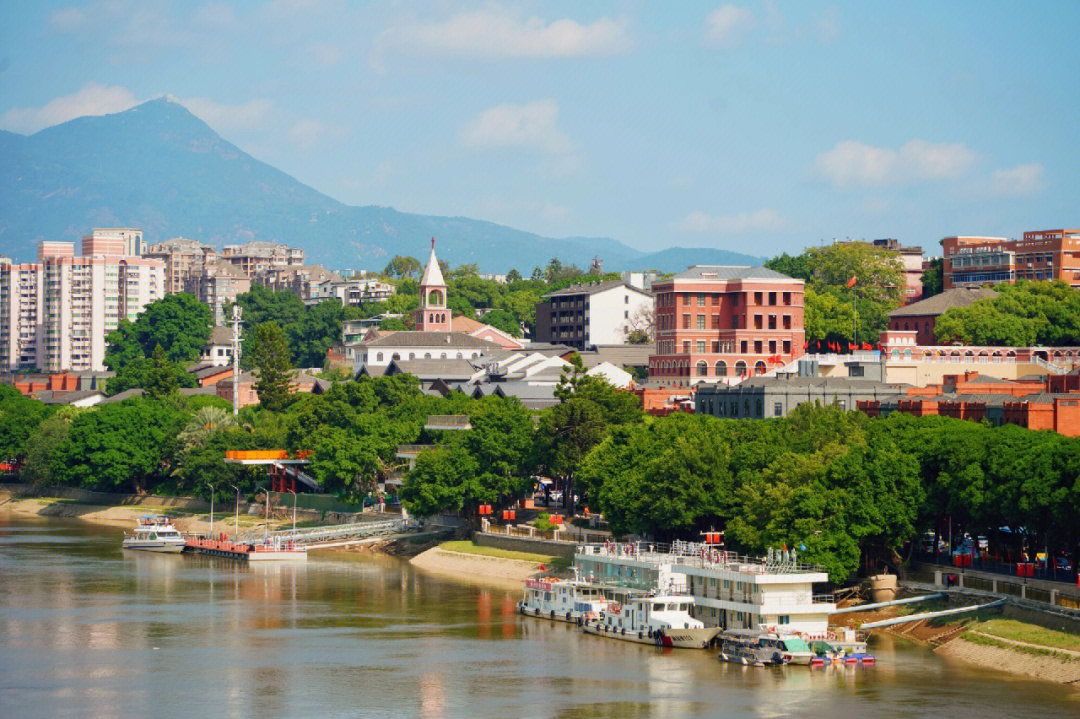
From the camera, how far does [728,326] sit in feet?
569

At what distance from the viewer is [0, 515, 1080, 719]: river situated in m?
72.0

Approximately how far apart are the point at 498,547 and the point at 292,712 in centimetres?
4649

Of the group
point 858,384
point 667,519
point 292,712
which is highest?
point 858,384

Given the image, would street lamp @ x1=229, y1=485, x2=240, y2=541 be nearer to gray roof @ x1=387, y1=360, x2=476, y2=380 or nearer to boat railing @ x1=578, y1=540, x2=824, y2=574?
gray roof @ x1=387, y1=360, x2=476, y2=380

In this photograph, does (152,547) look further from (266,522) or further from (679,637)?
(679,637)

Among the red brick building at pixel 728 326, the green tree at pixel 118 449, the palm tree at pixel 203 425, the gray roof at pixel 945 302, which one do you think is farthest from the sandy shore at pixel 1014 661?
the green tree at pixel 118 449

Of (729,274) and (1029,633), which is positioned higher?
(729,274)

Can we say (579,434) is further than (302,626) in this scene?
Yes

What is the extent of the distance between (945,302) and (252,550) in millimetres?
81613

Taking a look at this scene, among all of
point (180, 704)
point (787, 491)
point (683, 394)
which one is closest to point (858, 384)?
point (683, 394)

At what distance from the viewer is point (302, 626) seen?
307 feet

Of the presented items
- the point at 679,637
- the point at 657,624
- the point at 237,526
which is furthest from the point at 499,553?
the point at 237,526

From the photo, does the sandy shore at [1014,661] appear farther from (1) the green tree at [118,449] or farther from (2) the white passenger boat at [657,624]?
(1) the green tree at [118,449]

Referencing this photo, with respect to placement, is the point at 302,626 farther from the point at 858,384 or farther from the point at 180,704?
the point at 858,384
